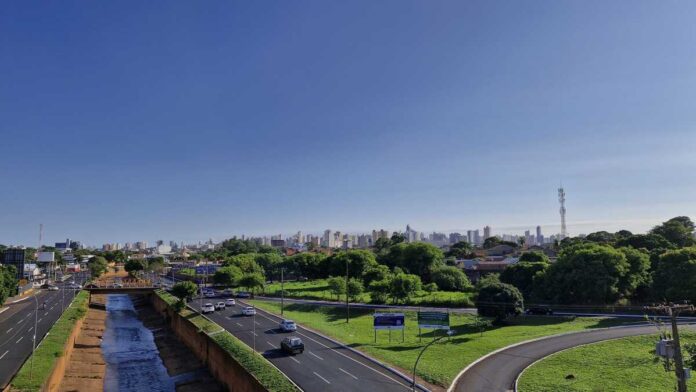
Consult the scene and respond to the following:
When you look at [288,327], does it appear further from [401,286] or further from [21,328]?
[21,328]

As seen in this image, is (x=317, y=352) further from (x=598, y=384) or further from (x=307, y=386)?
(x=598, y=384)

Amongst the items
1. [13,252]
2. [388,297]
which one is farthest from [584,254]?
[13,252]

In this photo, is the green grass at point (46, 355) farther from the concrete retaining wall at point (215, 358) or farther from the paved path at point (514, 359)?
the paved path at point (514, 359)

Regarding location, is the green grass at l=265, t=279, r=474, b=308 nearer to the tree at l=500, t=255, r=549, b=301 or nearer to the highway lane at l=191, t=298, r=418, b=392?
the tree at l=500, t=255, r=549, b=301

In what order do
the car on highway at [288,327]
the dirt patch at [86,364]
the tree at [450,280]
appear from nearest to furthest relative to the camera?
the dirt patch at [86,364]
the car on highway at [288,327]
the tree at [450,280]

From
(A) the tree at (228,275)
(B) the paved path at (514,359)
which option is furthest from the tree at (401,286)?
(A) the tree at (228,275)

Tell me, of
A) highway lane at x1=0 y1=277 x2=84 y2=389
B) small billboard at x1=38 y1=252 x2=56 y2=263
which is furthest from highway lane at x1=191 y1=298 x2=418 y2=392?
small billboard at x1=38 y1=252 x2=56 y2=263

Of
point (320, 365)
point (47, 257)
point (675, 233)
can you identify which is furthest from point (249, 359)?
point (47, 257)

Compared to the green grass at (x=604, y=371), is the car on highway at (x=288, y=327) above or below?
above
